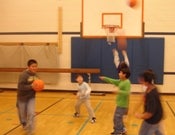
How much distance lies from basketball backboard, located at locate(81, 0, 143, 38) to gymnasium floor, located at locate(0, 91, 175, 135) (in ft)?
8.28

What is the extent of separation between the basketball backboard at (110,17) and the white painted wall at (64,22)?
370mm

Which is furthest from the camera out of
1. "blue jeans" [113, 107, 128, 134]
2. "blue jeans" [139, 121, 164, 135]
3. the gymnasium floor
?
the gymnasium floor

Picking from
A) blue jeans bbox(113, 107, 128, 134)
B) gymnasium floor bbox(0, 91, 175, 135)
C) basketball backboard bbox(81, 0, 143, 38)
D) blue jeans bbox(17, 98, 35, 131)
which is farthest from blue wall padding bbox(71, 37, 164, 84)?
blue jeans bbox(17, 98, 35, 131)

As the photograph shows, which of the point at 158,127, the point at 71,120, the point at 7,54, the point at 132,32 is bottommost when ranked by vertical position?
the point at 71,120

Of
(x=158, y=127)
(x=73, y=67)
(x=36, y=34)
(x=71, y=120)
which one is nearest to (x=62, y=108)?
(x=71, y=120)

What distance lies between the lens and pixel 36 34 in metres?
14.0

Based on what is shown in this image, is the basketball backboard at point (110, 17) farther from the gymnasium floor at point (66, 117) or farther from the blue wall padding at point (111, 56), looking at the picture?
the gymnasium floor at point (66, 117)

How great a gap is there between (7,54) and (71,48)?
277 centimetres

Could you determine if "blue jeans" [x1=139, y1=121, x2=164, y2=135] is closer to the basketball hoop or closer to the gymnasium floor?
the gymnasium floor

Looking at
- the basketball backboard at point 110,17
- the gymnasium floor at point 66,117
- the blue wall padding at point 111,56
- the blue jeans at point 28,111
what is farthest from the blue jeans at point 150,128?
the blue wall padding at point 111,56

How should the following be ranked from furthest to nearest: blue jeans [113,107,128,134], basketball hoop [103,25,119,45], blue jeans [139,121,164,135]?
1. basketball hoop [103,25,119,45]
2. blue jeans [113,107,128,134]
3. blue jeans [139,121,164,135]

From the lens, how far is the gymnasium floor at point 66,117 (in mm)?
7449

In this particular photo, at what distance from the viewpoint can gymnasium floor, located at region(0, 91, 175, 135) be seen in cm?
745

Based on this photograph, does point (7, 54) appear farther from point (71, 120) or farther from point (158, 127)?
point (158, 127)
